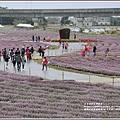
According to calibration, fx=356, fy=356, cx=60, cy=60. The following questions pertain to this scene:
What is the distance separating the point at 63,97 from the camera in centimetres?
2195

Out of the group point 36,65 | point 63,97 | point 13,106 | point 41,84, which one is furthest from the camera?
point 36,65

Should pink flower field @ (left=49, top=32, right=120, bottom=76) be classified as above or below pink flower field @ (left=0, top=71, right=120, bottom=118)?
below

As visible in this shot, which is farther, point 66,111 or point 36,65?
point 36,65

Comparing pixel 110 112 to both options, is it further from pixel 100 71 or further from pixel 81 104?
pixel 100 71

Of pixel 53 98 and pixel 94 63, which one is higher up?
pixel 53 98

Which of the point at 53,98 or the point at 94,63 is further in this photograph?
the point at 94,63

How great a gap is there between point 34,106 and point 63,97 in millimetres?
2970

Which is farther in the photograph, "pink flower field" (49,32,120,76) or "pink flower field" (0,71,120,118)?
"pink flower field" (49,32,120,76)

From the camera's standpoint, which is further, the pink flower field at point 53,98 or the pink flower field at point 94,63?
the pink flower field at point 94,63

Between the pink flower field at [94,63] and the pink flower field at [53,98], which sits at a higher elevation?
the pink flower field at [53,98]

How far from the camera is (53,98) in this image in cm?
2170

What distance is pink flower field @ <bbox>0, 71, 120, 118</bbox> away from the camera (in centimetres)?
1805

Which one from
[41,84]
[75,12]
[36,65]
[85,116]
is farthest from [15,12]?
[85,116]

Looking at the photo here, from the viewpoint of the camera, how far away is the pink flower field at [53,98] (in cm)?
1805
